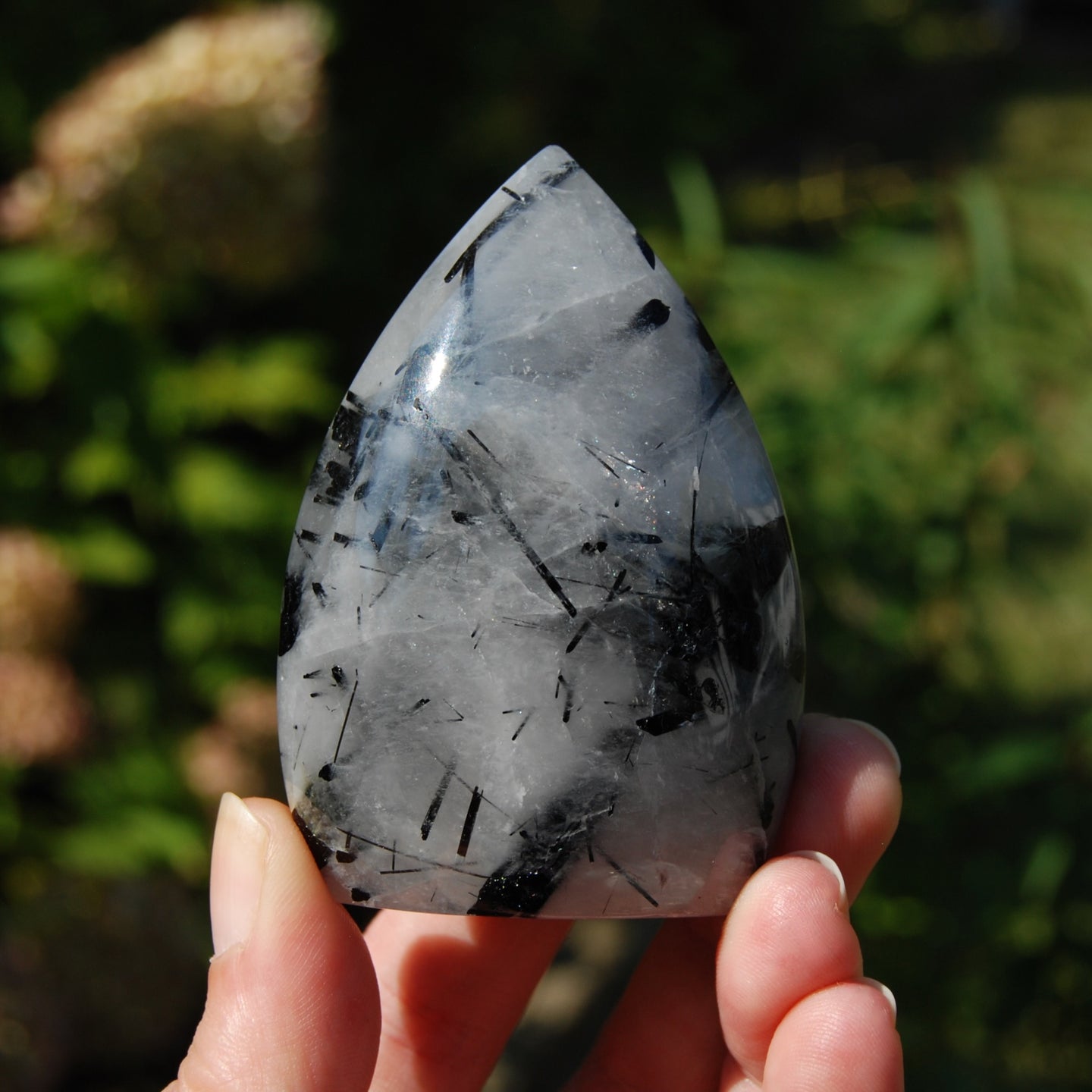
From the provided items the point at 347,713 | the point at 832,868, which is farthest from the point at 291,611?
the point at 832,868

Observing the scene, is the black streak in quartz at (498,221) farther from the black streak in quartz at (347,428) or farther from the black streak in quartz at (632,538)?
the black streak in quartz at (632,538)

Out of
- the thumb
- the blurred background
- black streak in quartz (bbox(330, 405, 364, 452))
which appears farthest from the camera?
the blurred background

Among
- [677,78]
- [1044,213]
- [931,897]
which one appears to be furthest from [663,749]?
[677,78]

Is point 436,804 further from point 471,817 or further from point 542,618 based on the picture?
point 542,618

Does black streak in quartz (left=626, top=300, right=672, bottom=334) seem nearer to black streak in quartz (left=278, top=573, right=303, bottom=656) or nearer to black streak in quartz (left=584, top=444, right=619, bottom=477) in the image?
black streak in quartz (left=584, top=444, right=619, bottom=477)

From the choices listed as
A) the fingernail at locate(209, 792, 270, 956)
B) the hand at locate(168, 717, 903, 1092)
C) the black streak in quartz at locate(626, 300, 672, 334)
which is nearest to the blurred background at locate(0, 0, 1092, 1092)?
the hand at locate(168, 717, 903, 1092)

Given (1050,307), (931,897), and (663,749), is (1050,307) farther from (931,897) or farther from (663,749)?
(663,749)
